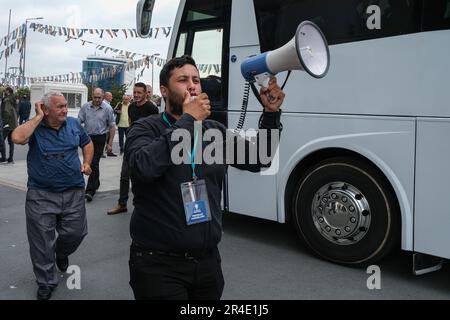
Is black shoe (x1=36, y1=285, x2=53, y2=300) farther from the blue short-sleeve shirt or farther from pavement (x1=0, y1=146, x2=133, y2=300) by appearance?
the blue short-sleeve shirt

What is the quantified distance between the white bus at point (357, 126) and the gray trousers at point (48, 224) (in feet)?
6.12

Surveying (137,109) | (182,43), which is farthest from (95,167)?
(182,43)

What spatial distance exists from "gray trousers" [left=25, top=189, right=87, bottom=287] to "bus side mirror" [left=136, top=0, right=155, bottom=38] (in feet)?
9.02

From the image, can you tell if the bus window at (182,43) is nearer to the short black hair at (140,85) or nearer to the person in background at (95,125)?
the short black hair at (140,85)

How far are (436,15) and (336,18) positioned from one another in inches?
35.2

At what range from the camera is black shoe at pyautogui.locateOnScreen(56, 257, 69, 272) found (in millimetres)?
4329

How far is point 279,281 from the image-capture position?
4.16m

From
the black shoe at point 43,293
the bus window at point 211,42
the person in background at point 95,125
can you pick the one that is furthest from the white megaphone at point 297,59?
the person in background at point 95,125

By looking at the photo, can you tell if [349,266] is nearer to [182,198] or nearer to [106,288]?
[106,288]

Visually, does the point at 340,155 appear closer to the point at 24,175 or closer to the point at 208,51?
the point at 208,51

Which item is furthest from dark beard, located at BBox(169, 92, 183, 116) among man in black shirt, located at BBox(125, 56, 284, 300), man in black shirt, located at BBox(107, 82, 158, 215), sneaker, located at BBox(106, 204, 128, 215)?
sneaker, located at BBox(106, 204, 128, 215)

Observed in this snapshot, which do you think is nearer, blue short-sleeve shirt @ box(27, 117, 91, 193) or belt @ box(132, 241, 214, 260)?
belt @ box(132, 241, 214, 260)

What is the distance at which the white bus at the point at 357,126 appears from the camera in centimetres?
380
